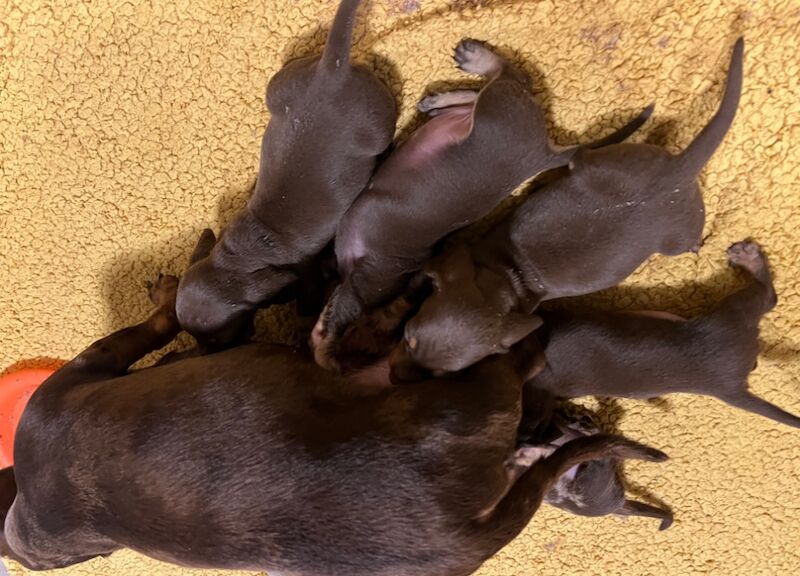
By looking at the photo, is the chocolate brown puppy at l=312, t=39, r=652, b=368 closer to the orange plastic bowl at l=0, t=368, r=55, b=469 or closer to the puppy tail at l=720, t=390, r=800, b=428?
the puppy tail at l=720, t=390, r=800, b=428

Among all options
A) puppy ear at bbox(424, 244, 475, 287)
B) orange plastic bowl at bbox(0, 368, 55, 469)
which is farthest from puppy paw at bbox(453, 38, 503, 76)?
orange plastic bowl at bbox(0, 368, 55, 469)

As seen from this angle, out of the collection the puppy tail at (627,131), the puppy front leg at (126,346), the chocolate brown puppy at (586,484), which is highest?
the puppy tail at (627,131)

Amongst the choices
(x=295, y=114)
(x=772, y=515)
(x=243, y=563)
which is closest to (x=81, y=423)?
(x=243, y=563)

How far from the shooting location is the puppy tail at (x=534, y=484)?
1.49m

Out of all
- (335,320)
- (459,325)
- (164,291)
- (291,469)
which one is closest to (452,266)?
(459,325)

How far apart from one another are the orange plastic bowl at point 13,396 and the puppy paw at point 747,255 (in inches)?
84.5

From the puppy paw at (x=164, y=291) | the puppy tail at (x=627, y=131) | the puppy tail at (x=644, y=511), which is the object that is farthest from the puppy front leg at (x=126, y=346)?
the puppy tail at (x=644, y=511)

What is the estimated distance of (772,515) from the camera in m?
2.21

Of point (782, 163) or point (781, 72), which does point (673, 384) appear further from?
point (781, 72)

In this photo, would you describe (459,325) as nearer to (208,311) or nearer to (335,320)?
(335,320)

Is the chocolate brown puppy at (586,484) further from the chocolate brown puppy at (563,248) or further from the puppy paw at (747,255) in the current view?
the puppy paw at (747,255)

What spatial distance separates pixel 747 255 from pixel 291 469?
112cm

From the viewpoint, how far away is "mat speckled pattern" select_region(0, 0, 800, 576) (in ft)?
5.13

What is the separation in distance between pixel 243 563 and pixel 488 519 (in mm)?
493
